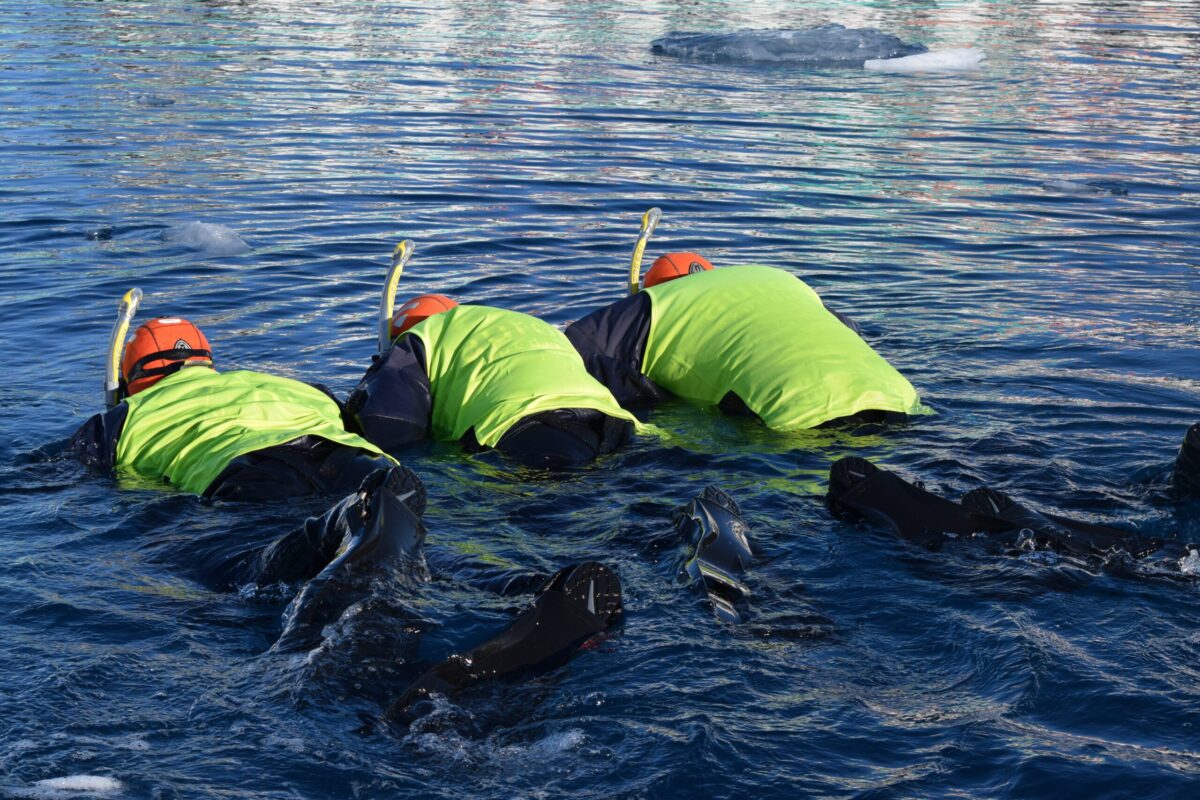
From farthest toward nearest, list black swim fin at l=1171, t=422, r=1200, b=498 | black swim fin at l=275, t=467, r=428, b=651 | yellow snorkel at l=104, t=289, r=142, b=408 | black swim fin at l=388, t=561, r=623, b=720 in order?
yellow snorkel at l=104, t=289, r=142, b=408 < black swim fin at l=1171, t=422, r=1200, b=498 < black swim fin at l=275, t=467, r=428, b=651 < black swim fin at l=388, t=561, r=623, b=720

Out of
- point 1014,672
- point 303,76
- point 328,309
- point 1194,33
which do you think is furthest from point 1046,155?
point 1194,33

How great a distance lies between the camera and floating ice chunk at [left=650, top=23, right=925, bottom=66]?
28172mm

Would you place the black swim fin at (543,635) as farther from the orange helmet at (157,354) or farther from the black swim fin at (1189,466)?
the orange helmet at (157,354)

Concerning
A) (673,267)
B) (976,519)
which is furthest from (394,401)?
(976,519)

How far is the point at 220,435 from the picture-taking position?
23.7ft

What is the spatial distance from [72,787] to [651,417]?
518 centimetres

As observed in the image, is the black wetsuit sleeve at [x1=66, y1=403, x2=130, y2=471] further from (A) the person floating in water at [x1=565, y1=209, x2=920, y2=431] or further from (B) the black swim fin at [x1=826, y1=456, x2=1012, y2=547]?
(B) the black swim fin at [x1=826, y1=456, x2=1012, y2=547]

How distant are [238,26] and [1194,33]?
24.4m

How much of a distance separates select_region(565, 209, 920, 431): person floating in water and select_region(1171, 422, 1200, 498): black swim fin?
187cm

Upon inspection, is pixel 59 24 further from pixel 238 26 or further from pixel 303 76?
pixel 303 76

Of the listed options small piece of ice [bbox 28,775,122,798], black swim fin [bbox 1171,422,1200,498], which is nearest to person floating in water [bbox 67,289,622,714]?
small piece of ice [bbox 28,775,122,798]

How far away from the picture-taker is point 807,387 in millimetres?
8383

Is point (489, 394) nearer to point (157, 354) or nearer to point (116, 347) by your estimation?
point (157, 354)

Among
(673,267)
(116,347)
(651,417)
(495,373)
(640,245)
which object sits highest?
(640,245)
